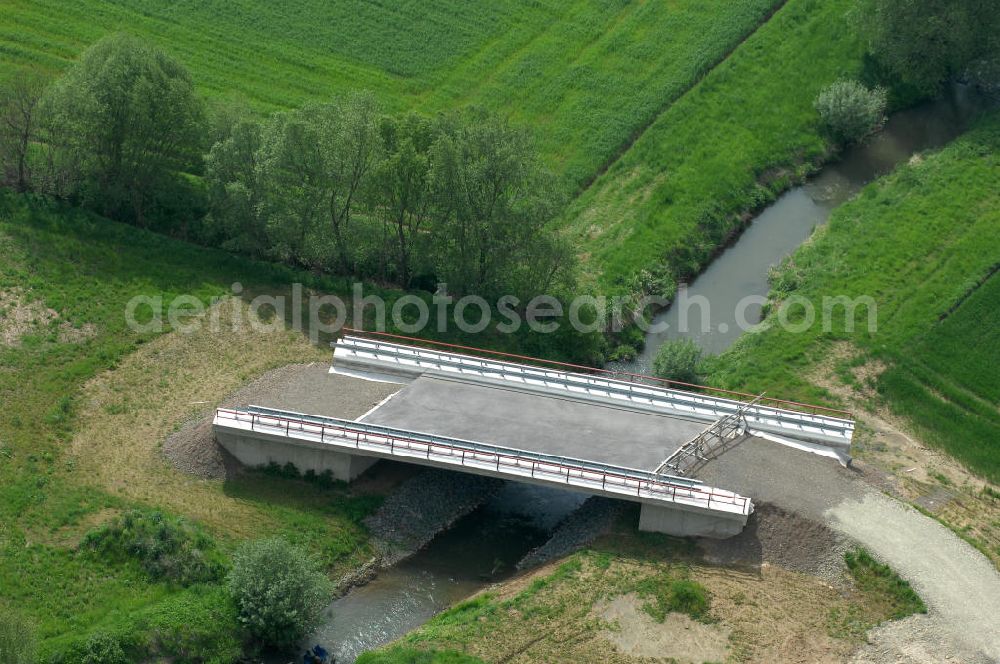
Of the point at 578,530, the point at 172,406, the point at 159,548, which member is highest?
the point at 172,406

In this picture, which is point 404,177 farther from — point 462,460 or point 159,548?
point 159,548

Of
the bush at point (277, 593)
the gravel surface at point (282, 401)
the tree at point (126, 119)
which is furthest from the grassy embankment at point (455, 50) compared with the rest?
the bush at point (277, 593)

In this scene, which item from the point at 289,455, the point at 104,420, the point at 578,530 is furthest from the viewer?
the point at 104,420

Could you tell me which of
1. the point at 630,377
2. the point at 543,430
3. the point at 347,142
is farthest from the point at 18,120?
the point at 630,377

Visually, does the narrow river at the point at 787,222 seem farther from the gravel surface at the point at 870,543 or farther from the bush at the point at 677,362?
the gravel surface at the point at 870,543

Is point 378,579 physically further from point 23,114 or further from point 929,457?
point 23,114

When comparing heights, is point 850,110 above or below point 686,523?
above

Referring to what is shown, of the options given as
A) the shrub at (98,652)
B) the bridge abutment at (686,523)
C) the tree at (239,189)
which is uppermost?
the tree at (239,189)
